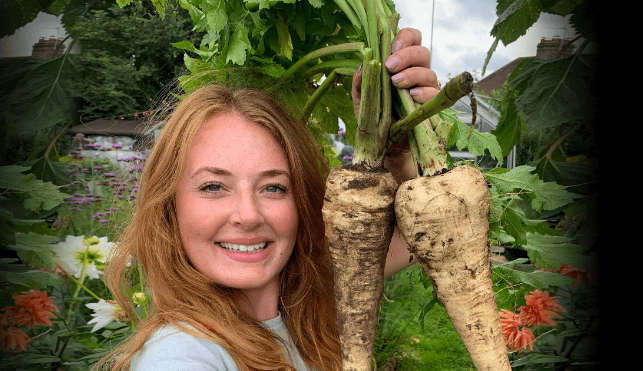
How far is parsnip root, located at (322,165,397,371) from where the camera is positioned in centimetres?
109

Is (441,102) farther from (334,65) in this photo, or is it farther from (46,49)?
(46,49)

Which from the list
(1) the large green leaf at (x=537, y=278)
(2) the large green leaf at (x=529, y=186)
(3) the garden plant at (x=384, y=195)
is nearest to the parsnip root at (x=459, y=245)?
(3) the garden plant at (x=384, y=195)

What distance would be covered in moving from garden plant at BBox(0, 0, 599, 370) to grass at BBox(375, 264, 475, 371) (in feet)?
0.46

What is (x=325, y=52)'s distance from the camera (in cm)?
117

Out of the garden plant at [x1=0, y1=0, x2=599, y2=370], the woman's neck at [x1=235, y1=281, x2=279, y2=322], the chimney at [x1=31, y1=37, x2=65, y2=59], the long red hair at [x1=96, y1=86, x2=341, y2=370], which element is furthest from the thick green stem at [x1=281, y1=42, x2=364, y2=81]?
the chimney at [x1=31, y1=37, x2=65, y2=59]

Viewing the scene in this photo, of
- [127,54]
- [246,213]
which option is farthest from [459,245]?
[127,54]

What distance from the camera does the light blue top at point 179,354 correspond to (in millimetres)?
956

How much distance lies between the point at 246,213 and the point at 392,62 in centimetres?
53

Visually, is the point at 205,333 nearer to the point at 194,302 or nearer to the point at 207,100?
the point at 194,302

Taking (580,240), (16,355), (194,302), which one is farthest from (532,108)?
(16,355)

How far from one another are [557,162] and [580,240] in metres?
0.45

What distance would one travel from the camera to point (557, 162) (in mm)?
2287

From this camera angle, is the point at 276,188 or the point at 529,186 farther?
the point at 529,186

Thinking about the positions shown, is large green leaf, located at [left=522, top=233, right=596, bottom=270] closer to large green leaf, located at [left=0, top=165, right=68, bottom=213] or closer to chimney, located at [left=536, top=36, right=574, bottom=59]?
chimney, located at [left=536, top=36, right=574, bottom=59]
